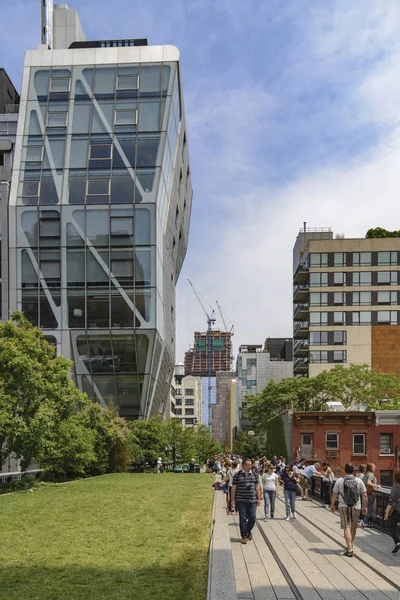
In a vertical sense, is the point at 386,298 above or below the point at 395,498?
above

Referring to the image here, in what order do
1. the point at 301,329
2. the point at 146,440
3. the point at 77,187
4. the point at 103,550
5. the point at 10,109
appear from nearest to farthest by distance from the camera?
1. the point at 103,550
2. the point at 146,440
3. the point at 77,187
4. the point at 10,109
5. the point at 301,329

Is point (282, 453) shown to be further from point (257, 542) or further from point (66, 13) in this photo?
point (66, 13)

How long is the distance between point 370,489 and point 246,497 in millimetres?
4860

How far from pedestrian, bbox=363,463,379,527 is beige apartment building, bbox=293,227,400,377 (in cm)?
6519

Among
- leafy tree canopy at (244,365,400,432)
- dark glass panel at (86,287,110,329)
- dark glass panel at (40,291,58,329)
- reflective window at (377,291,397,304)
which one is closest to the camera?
dark glass panel at (86,287,110,329)

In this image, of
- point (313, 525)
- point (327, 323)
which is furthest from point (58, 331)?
point (313, 525)

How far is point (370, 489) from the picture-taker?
18688mm

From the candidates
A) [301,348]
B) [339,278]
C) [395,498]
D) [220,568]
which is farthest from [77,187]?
[220,568]

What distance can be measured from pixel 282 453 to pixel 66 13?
56344 mm

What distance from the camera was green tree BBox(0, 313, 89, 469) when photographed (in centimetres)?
3155

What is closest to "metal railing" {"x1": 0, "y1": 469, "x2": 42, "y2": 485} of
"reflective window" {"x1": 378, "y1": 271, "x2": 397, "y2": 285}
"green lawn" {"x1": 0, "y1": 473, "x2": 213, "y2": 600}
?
"green lawn" {"x1": 0, "y1": 473, "x2": 213, "y2": 600}

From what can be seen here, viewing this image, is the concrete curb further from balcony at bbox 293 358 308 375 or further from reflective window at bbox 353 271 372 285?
balcony at bbox 293 358 308 375

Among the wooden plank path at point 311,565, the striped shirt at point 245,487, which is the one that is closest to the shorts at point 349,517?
the wooden plank path at point 311,565

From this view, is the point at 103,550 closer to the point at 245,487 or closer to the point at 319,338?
the point at 245,487
